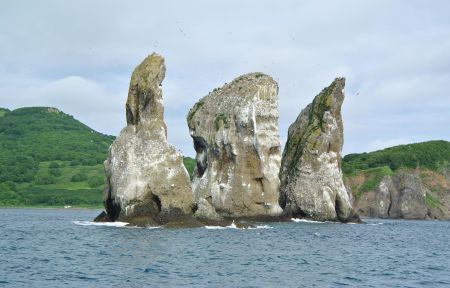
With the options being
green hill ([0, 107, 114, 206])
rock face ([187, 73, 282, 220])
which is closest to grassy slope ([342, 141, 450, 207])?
rock face ([187, 73, 282, 220])

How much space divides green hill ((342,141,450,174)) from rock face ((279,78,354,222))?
39.4 meters

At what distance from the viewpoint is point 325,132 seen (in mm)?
88125

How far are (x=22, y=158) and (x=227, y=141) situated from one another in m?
92.0

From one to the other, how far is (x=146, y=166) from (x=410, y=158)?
7898cm

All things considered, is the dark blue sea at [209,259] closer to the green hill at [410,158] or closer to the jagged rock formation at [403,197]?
the jagged rock formation at [403,197]

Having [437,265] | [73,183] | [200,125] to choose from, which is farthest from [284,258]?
[73,183]

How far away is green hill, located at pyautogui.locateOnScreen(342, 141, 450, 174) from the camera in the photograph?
12744cm

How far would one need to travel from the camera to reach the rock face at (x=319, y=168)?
8469 centimetres

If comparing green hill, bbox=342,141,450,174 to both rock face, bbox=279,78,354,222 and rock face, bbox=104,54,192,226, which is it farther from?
rock face, bbox=104,54,192,226

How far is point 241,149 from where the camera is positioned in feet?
270

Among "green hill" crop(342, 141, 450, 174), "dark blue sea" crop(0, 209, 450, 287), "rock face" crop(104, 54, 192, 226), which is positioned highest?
"green hill" crop(342, 141, 450, 174)

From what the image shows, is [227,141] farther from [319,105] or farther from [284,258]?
[284,258]

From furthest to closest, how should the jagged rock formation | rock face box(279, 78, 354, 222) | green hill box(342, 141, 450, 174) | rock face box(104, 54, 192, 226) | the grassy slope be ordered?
green hill box(342, 141, 450, 174) → the grassy slope → the jagged rock formation → rock face box(279, 78, 354, 222) → rock face box(104, 54, 192, 226)

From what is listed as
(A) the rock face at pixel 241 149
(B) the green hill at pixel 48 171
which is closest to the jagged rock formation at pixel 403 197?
(A) the rock face at pixel 241 149
